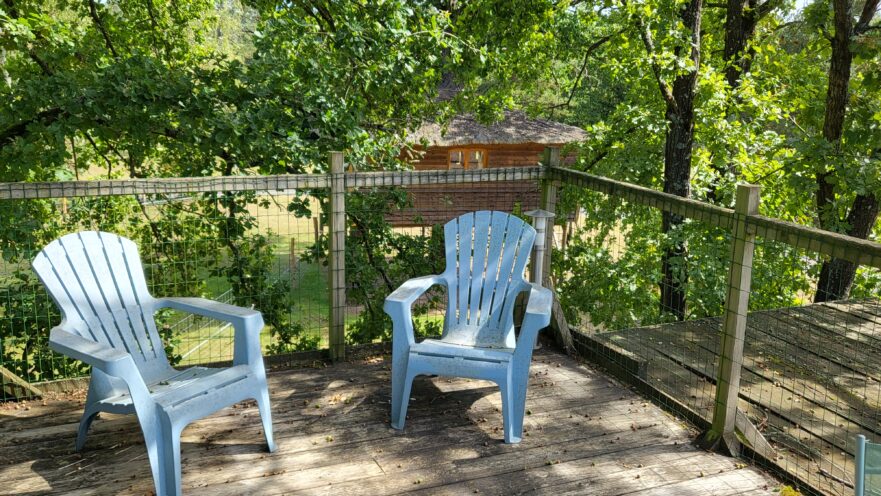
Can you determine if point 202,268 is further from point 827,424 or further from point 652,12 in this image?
point 652,12

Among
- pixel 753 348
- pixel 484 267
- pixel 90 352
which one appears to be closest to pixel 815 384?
pixel 753 348

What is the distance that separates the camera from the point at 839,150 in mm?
6098

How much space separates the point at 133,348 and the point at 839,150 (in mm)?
6046

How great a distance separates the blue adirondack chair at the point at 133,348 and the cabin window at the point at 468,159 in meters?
12.2

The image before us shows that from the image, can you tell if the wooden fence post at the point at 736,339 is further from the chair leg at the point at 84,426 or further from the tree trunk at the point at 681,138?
the tree trunk at the point at 681,138

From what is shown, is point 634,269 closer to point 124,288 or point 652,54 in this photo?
point 652,54

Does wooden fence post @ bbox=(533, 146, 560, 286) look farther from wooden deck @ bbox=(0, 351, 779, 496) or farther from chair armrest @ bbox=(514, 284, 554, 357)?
chair armrest @ bbox=(514, 284, 554, 357)

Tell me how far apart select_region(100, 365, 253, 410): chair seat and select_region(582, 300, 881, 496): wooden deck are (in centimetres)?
200

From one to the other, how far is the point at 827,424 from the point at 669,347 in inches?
38.5

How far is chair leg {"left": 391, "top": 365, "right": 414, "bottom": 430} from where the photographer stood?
2.92m

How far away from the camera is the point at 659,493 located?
2.49 meters

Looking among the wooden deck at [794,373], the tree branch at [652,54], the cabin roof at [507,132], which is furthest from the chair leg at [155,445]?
the cabin roof at [507,132]

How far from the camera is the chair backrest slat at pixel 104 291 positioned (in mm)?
2604

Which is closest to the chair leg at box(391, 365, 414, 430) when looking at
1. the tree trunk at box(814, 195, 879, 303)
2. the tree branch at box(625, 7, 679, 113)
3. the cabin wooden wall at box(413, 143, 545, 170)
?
the tree branch at box(625, 7, 679, 113)
